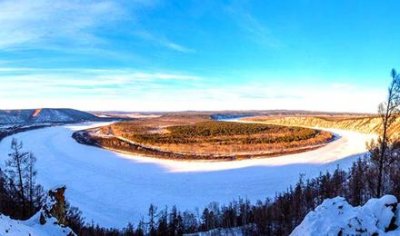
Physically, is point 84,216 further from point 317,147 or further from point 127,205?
point 317,147

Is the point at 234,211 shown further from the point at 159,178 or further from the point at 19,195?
the point at 159,178

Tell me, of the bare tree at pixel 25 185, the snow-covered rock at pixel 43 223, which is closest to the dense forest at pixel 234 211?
the bare tree at pixel 25 185

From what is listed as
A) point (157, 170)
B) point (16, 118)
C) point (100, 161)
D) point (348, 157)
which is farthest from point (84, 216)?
point (16, 118)

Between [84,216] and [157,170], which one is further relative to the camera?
[157,170]

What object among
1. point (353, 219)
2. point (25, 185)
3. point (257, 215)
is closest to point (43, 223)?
point (353, 219)

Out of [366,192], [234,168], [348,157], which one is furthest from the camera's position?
[348,157]

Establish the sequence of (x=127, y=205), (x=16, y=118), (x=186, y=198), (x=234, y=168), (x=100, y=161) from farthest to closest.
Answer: (x=16, y=118) < (x=100, y=161) < (x=234, y=168) < (x=186, y=198) < (x=127, y=205)

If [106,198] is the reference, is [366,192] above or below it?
above
